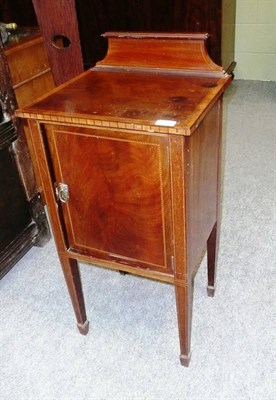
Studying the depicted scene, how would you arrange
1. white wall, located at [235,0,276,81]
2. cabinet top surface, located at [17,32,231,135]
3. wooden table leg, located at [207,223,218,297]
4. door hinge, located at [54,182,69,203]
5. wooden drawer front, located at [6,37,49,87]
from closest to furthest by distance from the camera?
cabinet top surface, located at [17,32,231,135], door hinge, located at [54,182,69,203], wooden table leg, located at [207,223,218,297], wooden drawer front, located at [6,37,49,87], white wall, located at [235,0,276,81]

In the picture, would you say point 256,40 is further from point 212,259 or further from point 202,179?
point 202,179

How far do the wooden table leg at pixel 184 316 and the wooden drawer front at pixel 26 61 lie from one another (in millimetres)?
1212

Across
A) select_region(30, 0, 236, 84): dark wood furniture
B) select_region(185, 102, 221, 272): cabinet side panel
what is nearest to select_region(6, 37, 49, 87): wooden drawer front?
select_region(30, 0, 236, 84): dark wood furniture

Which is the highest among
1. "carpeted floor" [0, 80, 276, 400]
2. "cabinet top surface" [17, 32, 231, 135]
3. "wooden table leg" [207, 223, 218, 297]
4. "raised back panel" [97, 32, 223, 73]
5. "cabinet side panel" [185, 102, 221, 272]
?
"raised back panel" [97, 32, 223, 73]

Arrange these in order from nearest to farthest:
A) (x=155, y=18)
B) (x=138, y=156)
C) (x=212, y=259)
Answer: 1. (x=138, y=156)
2. (x=212, y=259)
3. (x=155, y=18)

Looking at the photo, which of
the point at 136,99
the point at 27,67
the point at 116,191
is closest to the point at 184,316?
the point at 116,191

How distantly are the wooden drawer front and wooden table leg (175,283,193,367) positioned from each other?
1.21 m

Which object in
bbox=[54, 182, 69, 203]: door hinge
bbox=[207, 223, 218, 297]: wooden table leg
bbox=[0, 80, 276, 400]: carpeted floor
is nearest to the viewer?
bbox=[54, 182, 69, 203]: door hinge

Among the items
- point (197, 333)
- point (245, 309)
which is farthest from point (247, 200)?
point (197, 333)

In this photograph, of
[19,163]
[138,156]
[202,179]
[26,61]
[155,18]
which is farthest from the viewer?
[155,18]

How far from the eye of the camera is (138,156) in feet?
3.12

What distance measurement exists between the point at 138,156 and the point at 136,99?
168mm

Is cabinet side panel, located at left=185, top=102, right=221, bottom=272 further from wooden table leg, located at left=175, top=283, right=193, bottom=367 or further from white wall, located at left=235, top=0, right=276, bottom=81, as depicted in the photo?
white wall, located at left=235, top=0, right=276, bottom=81

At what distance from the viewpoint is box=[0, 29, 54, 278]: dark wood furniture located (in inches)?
63.2
